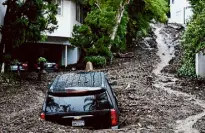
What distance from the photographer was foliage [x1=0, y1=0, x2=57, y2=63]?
17.6 meters

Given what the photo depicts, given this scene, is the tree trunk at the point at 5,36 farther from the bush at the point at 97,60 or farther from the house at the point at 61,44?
the bush at the point at 97,60

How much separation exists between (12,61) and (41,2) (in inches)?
120

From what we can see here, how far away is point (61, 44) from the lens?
1176 inches

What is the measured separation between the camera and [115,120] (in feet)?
28.3

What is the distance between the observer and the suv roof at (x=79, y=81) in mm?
8969

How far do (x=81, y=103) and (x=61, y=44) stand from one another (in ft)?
70.7

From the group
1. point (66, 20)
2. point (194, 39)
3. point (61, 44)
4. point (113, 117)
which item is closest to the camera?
point (113, 117)

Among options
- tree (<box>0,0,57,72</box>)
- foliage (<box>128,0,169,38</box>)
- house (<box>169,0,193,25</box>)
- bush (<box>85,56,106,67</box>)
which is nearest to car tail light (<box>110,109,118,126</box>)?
tree (<box>0,0,57,72</box>)

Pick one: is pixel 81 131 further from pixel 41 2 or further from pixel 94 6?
pixel 94 6

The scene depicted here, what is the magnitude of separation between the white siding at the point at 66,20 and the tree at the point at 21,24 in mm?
9219

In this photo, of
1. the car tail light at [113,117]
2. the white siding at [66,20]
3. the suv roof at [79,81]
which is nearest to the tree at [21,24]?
the suv roof at [79,81]

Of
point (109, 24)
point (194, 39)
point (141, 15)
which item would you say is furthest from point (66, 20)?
point (141, 15)

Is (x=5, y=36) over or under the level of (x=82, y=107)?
over

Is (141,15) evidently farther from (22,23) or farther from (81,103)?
(81,103)
